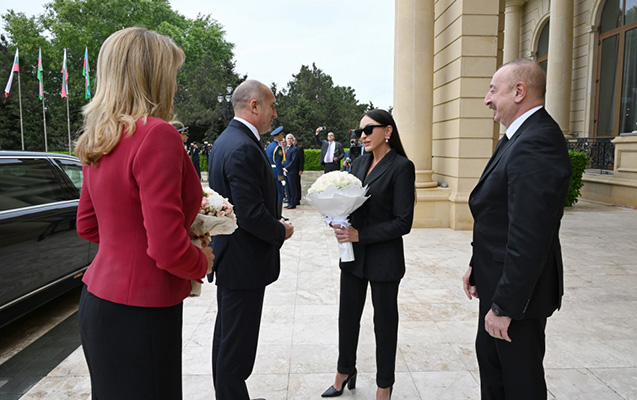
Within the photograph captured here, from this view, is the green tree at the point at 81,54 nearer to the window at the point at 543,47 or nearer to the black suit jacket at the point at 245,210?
the window at the point at 543,47

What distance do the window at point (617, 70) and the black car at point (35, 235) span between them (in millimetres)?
17536

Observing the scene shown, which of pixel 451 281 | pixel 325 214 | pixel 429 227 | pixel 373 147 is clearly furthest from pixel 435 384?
pixel 429 227

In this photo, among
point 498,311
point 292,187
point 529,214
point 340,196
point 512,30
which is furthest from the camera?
point 512,30

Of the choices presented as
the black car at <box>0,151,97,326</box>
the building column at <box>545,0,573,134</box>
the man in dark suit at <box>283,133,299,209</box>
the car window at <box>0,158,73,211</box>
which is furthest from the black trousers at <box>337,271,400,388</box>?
the building column at <box>545,0,573,134</box>

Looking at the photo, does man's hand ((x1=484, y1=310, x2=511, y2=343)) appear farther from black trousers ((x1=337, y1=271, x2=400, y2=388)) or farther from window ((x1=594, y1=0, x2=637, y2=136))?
window ((x1=594, y1=0, x2=637, y2=136))

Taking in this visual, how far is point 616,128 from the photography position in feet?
53.9

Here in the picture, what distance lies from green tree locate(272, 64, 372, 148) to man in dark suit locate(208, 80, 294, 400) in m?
42.9

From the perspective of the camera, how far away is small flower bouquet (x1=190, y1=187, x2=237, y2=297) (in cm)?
194

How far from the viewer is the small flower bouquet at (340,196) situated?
2859 millimetres

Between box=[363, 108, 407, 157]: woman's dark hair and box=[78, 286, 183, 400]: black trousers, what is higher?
box=[363, 108, 407, 157]: woman's dark hair

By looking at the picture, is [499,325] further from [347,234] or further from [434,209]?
[434,209]

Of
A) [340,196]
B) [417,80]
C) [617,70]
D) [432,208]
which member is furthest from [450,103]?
[617,70]

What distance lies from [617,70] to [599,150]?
337cm

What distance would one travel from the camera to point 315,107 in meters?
50.5
